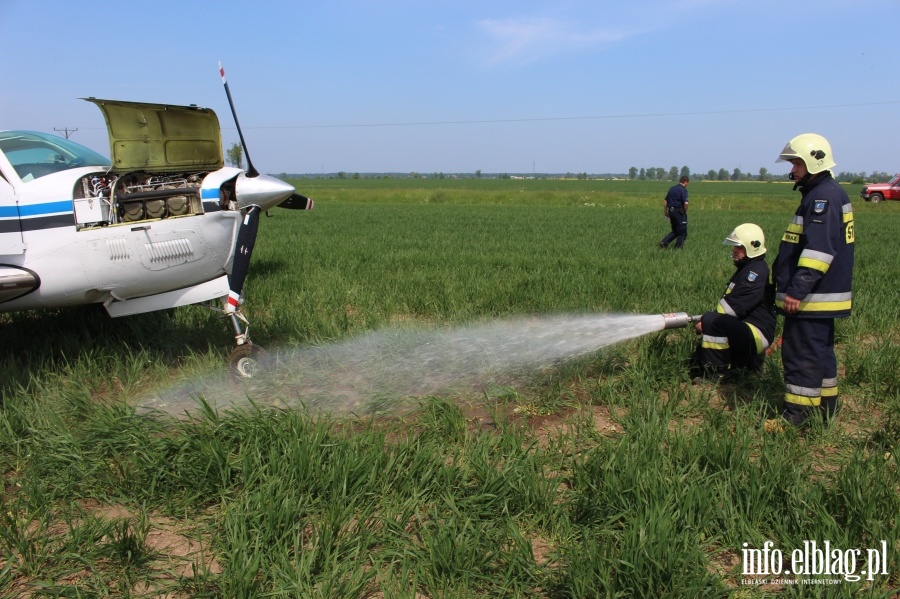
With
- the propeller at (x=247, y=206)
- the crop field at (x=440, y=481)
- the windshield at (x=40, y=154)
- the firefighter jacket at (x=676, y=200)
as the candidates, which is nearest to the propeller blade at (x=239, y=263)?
the propeller at (x=247, y=206)

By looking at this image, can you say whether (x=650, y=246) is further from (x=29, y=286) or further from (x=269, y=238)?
(x=29, y=286)

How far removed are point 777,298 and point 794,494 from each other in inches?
71.4

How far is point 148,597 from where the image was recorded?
8.59ft

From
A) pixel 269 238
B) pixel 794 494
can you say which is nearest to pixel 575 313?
pixel 794 494

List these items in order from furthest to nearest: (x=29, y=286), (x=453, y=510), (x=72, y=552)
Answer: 1. (x=29, y=286)
2. (x=453, y=510)
3. (x=72, y=552)

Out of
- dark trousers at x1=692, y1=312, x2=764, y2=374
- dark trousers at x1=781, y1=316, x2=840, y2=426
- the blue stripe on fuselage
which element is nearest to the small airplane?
the blue stripe on fuselage

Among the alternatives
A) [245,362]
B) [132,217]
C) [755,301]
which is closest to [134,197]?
[132,217]

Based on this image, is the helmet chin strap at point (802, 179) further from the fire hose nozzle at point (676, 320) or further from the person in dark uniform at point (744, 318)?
the fire hose nozzle at point (676, 320)

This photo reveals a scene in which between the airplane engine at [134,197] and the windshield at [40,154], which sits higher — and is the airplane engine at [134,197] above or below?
below

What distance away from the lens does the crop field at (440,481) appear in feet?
→ 8.79

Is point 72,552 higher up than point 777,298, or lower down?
lower down

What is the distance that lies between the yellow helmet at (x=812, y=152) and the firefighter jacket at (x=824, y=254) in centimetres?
8

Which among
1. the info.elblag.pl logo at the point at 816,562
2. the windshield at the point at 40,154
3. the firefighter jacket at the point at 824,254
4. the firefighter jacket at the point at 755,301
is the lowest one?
the info.elblag.pl logo at the point at 816,562

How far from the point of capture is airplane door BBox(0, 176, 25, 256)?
4758 millimetres
